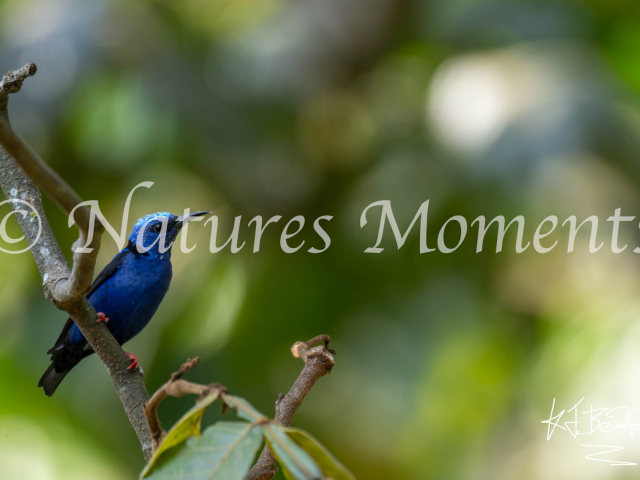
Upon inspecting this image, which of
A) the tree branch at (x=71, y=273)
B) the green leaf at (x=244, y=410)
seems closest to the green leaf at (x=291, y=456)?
the green leaf at (x=244, y=410)

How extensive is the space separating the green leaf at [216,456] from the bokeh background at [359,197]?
3.12 m

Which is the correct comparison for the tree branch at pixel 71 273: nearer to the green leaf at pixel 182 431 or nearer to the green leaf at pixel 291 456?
the green leaf at pixel 182 431

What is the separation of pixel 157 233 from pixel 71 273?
140 centimetres

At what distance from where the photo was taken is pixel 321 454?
3.28 ft

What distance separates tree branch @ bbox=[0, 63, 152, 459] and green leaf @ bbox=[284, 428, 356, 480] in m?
0.55

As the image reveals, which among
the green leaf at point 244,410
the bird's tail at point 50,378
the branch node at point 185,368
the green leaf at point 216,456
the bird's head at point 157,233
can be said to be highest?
the bird's head at point 157,233

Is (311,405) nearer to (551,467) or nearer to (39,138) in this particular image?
(551,467)

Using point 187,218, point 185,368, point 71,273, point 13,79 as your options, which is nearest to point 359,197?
point 187,218

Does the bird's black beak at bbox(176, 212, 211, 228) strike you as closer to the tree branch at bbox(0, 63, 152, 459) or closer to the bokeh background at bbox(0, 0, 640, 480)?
the tree branch at bbox(0, 63, 152, 459)

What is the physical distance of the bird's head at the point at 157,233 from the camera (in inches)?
108

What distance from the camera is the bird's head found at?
275 centimetres
